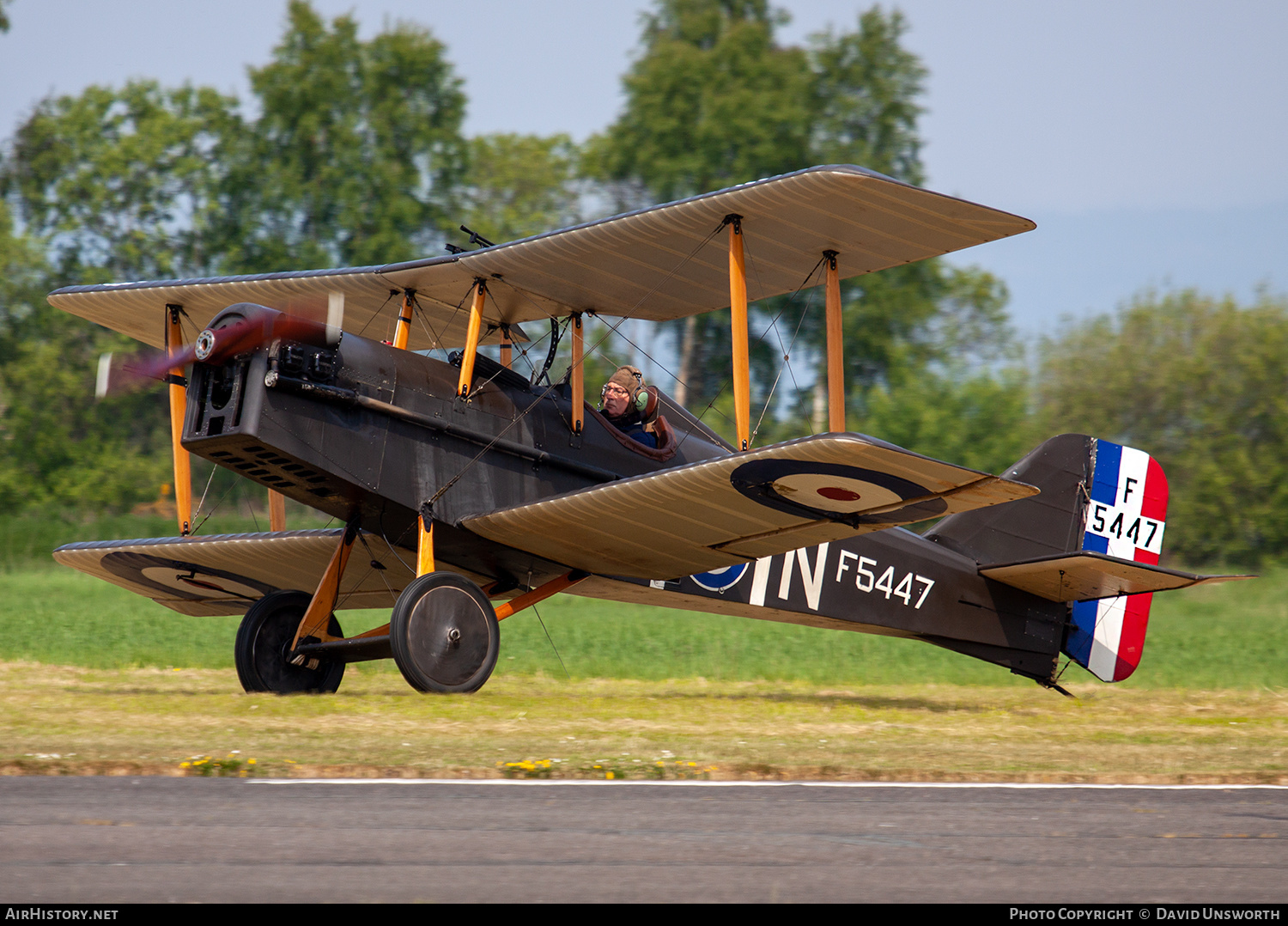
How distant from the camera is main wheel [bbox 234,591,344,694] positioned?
9.62m

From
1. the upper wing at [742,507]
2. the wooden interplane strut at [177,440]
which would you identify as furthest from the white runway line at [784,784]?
the wooden interplane strut at [177,440]

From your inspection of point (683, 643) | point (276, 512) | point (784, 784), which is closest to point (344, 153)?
point (683, 643)

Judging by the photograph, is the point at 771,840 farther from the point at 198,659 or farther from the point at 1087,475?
the point at 198,659

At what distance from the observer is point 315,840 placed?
14.1 feet

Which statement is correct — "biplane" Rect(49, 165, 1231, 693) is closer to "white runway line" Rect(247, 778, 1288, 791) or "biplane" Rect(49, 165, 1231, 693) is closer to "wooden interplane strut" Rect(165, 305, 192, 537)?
"wooden interplane strut" Rect(165, 305, 192, 537)

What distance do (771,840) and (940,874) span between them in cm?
63

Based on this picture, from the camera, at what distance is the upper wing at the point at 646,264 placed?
848 cm

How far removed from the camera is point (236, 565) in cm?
1102

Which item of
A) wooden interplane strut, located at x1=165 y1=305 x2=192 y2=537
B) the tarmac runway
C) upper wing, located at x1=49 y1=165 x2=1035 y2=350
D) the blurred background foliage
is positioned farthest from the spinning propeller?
the blurred background foliage

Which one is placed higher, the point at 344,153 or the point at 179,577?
the point at 344,153

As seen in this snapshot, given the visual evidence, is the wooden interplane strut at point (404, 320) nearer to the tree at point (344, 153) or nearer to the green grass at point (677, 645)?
the green grass at point (677, 645)

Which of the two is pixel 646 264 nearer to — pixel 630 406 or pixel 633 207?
pixel 630 406

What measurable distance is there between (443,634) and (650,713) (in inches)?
57.7

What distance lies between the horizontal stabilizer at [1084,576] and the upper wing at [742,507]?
1855 millimetres
